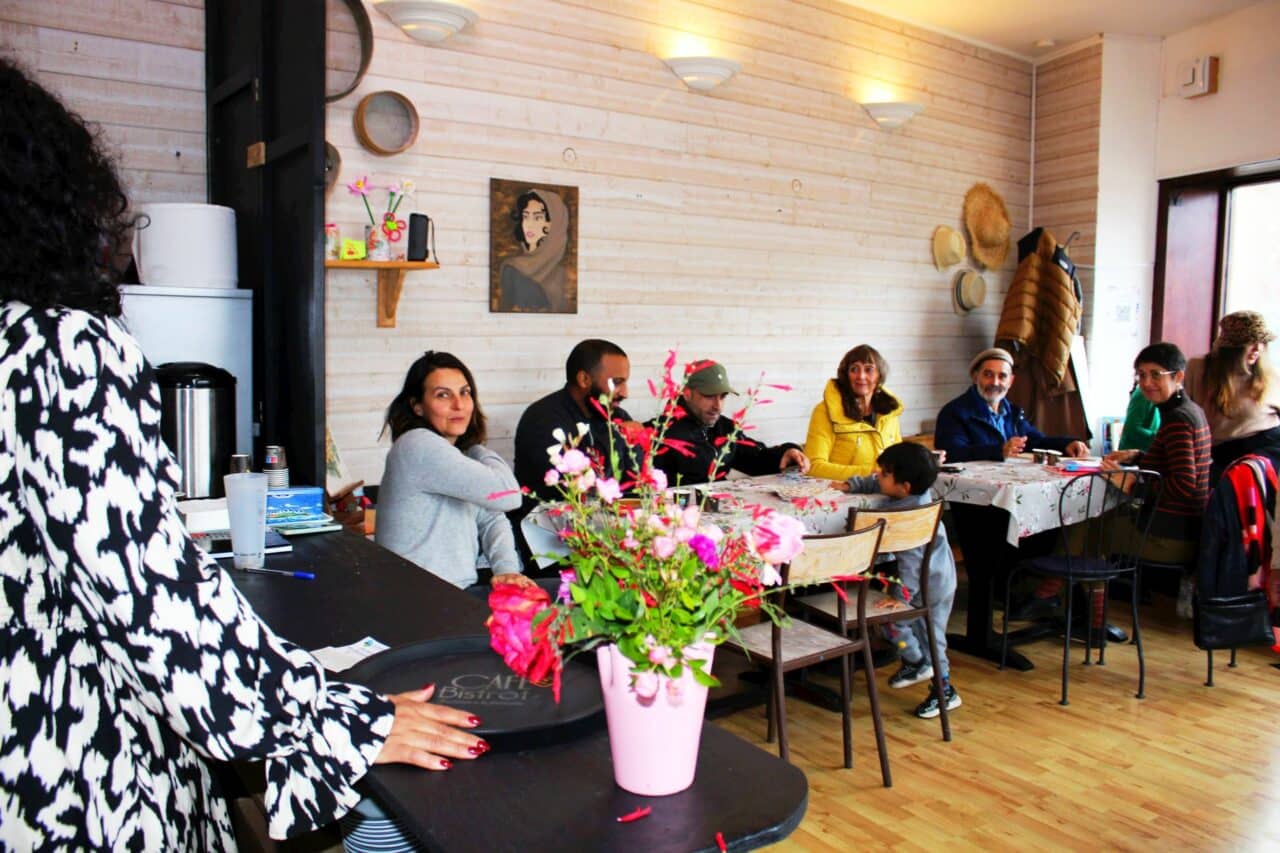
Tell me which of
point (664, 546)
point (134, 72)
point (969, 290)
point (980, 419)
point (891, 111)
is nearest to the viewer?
point (664, 546)

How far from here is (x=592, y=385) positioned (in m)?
3.98

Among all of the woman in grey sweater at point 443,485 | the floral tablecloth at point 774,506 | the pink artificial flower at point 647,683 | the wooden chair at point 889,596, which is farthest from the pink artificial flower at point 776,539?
the wooden chair at point 889,596

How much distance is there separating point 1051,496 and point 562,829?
11.4 feet

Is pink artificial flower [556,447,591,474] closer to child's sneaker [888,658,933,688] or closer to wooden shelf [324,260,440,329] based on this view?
wooden shelf [324,260,440,329]

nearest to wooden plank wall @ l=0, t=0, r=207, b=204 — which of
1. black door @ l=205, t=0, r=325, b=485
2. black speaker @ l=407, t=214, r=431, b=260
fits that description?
black door @ l=205, t=0, r=325, b=485

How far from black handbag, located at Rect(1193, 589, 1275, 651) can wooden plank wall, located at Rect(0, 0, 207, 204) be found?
4.15m

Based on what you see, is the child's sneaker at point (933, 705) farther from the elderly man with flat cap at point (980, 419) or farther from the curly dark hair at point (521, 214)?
the curly dark hair at point (521, 214)

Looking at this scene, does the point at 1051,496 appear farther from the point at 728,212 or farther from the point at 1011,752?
the point at 728,212

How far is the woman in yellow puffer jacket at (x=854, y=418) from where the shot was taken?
438 centimetres

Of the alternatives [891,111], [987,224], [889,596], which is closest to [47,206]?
[889,596]

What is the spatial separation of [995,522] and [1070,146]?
3115mm

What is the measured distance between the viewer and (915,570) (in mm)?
3562

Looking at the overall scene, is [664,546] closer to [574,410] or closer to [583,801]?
[583,801]

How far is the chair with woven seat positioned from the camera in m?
3.82
